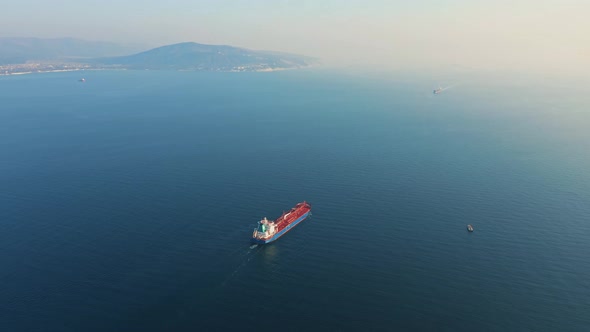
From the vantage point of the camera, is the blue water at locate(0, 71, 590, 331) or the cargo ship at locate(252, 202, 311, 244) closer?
the blue water at locate(0, 71, 590, 331)

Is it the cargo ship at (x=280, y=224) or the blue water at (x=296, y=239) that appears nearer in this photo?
the blue water at (x=296, y=239)

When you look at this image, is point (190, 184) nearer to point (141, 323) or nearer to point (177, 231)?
point (177, 231)

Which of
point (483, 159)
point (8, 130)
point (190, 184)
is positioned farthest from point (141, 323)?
point (8, 130)

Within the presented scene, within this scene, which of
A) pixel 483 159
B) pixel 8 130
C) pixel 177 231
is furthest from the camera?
pixel 8 130
